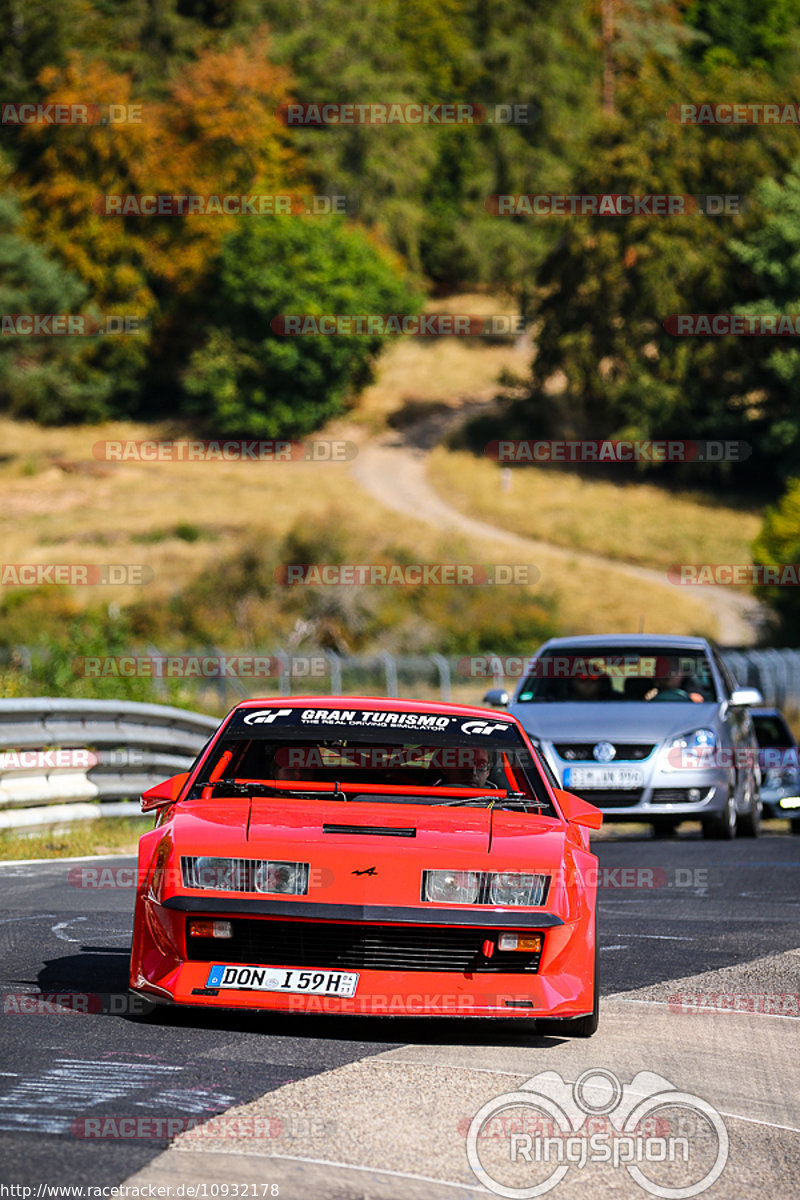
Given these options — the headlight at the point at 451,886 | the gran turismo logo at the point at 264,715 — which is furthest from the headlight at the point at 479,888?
the gran turismo logo at the point at 264,715

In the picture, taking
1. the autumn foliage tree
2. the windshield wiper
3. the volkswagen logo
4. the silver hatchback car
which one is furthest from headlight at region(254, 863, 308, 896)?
the autumn foliage tree

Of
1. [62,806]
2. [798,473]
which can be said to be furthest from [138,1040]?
[798,473]

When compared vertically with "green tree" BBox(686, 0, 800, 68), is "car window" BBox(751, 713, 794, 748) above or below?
below

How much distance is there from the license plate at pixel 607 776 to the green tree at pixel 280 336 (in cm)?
6031

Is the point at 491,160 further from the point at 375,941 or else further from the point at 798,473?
the point at 375,941

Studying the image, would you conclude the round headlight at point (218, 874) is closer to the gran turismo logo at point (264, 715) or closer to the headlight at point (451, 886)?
the headlight at point (451, 886)

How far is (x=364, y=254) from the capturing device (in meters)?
77.8

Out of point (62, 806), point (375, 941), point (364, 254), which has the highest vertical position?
point (364, 254)

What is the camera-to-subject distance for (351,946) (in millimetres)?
5887

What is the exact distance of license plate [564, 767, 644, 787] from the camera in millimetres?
14227

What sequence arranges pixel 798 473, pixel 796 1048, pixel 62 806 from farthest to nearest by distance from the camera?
pixel 798 473, pixel 62 806, pixel 796 1048

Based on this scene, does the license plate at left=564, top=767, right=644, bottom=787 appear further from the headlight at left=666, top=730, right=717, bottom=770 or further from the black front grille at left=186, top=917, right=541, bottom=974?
the black front grille at left=186, top=917, right=541, bottom=974

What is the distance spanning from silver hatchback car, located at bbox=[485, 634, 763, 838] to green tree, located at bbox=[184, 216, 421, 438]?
58.8m

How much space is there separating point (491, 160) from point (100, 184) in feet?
76.4
